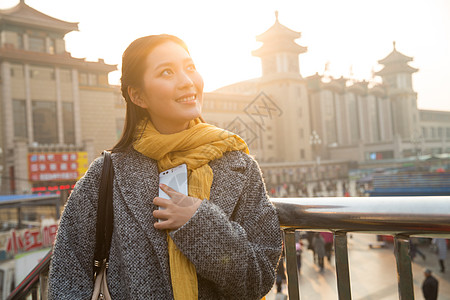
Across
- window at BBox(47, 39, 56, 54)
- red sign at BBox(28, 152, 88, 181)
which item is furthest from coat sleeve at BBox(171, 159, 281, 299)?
window at BBox(47, 39, 56, 54)

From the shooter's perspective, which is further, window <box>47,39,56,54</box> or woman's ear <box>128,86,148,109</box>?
window <box>47,39,56,54</box>

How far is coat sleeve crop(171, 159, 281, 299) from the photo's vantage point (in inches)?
40.9

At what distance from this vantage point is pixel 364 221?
1.06 meters

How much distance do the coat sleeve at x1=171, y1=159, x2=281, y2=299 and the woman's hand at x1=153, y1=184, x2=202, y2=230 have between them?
0.03 meters

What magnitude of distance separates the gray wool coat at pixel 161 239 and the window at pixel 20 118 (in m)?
21.8

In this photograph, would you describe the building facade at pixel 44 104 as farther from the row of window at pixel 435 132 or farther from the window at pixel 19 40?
the row of window at pixel 435 132

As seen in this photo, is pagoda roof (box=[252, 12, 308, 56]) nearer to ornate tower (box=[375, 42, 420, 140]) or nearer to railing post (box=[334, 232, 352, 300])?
ornate tower (box=[375, 42, 420, 140])

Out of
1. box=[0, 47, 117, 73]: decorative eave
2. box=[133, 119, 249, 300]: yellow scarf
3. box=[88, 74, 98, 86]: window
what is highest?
box=[0, 47, 117, 73]: decorative eave

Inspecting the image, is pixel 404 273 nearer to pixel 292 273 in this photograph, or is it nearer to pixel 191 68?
pixel 292 273

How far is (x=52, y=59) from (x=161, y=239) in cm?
2299

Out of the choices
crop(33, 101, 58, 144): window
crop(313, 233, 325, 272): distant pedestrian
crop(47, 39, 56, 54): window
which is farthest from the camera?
crop(47, 39, 56, 54): window

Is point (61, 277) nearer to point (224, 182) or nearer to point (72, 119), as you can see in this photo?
point (224, 182)

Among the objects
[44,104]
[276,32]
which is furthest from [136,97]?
[276,32]

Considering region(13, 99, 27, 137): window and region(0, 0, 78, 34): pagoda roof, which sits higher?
region(0, 0, 78, 34): pagoda roof
